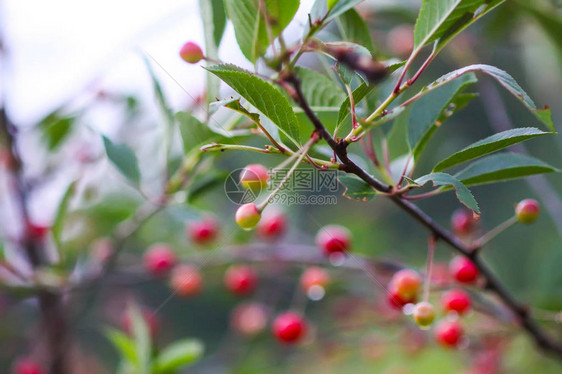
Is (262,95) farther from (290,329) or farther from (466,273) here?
(290,329)

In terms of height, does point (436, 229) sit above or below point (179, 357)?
above

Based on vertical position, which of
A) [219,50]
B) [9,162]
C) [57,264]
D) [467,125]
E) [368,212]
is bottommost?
[368,212]

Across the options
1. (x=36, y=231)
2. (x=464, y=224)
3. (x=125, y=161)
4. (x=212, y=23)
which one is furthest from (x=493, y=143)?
(x=36, y=231)

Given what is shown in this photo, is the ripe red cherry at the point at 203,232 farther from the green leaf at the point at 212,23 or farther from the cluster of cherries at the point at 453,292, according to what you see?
the green leaf at the point at 212,23

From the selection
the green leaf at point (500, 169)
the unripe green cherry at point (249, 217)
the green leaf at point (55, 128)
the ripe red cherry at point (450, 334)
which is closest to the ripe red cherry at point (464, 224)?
the ripe red cherry at point (450, 334)

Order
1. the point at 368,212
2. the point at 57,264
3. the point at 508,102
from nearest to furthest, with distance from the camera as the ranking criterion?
the point at 57,264
the point at 368,212
the point at 508,102

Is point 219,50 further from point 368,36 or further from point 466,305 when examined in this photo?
point 466,305

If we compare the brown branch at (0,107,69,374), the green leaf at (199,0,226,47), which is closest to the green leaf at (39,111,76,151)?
the brown branch at (0,107,69,374)

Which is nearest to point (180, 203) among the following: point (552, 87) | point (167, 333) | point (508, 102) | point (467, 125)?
point (552, 87)
